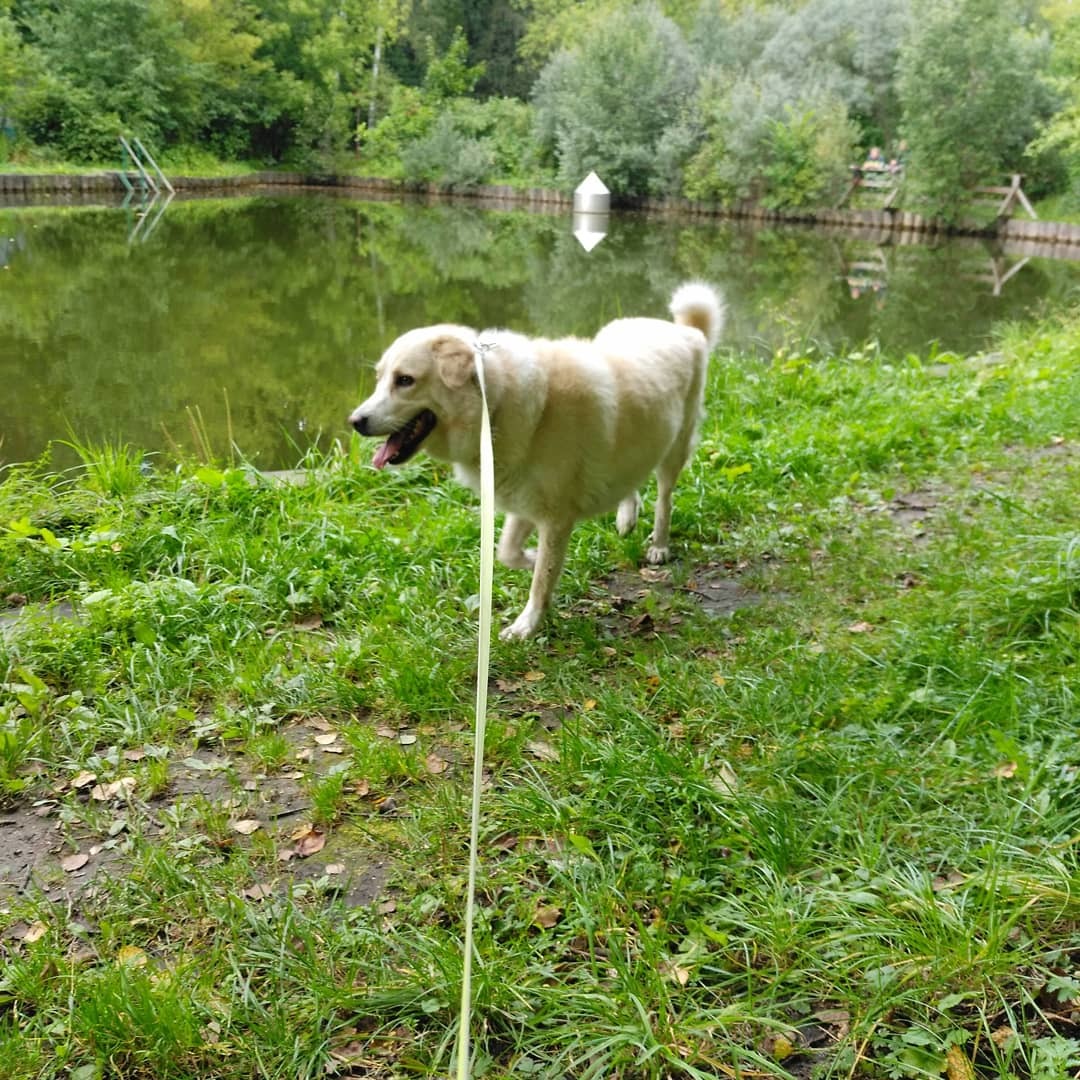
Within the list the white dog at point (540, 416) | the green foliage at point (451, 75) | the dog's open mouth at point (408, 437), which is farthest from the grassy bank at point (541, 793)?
the green foliage at point (451, 75)

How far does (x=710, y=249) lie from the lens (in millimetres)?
20344

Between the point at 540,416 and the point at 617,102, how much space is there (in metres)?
17.9

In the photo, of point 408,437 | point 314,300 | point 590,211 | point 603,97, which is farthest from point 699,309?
point 603,97

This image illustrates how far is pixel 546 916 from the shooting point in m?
1.98

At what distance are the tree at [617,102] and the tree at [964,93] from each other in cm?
892

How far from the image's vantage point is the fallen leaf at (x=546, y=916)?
1.96 metres

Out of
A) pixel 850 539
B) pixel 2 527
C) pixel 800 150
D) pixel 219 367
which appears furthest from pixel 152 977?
pixel 800 150

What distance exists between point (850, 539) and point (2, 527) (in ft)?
13.7

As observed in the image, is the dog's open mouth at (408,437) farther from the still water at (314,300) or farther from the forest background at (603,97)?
the forest background at (603,97)

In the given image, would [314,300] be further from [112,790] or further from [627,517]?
[112,790]

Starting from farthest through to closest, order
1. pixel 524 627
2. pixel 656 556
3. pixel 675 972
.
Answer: pixel 656 556 → pixel 524 627 → pixel 675 972

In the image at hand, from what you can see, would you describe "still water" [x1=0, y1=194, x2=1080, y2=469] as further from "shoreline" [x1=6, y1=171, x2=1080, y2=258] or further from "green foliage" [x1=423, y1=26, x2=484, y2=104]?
"green foliage" [x1=423, y1=26, x2=484, y2=104]

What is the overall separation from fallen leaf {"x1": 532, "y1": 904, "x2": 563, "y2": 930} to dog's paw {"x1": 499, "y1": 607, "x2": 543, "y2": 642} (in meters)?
1.41

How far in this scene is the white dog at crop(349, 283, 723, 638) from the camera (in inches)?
118
